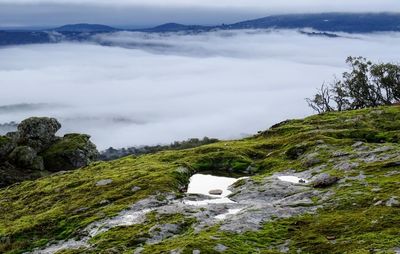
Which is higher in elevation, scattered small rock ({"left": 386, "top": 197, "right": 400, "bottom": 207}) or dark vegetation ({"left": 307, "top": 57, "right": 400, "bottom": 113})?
scattered small rock ({"left": 386, "top": 197, "right": 400, "bottom": 207})

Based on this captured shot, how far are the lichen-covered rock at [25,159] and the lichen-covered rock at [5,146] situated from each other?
999mm

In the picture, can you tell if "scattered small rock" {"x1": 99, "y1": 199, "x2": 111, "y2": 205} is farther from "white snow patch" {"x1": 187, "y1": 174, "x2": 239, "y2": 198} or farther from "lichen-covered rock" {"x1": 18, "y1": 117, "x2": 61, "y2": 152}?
"lichen-covered rock" {"x1": 18, "y1": 117, "x2": 61, "y2": 152}

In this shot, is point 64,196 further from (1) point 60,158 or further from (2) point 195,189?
(1) point 60,158

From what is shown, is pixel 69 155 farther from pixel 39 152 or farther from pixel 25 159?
pixel 25 159

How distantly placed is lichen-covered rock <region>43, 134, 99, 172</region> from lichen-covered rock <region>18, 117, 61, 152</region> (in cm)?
163

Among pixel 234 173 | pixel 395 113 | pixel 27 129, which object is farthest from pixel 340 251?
pixel 27 129

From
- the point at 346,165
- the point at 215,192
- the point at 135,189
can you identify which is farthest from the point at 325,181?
the point at 135,189

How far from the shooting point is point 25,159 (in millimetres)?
86750

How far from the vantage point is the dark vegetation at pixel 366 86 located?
120 meters

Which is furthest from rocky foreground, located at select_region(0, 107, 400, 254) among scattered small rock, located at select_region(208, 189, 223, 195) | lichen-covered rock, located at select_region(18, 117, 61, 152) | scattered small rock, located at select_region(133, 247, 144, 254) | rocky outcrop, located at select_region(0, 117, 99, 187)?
lichen-covered rock, located at select_region(18, 117, 61, 152)

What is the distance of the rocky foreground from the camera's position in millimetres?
28438

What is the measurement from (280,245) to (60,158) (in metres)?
66.6

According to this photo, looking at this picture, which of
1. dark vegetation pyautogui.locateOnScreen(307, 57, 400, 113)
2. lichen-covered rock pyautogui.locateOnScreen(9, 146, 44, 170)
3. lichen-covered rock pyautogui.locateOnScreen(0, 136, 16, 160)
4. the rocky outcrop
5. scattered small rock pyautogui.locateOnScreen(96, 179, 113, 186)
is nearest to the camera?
scattered small rock pyautogui.locateOnScreen(96, 179, 113, 186)

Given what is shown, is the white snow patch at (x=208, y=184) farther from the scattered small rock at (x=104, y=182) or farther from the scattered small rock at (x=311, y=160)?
the scattered small rock at (x=104, y=182)
